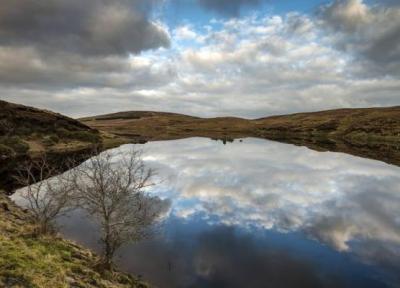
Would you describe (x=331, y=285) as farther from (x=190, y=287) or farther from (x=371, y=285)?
(x=190, y=287)

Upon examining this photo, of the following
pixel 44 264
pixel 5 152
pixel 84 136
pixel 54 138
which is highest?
pixel 54 138

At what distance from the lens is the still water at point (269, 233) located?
84.2 feet

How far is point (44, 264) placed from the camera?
1931 centimetres

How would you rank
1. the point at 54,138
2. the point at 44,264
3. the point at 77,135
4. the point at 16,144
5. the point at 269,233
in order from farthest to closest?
1. the point at 77,135
2. the point at 54,138
3. the point at 16,144
4. the point at 269,233
5. the point at 44,264

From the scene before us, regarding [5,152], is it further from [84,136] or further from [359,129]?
[359,129]

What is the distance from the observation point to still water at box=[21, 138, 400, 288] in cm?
2566

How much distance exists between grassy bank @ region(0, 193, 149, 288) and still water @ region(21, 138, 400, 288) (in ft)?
10.7

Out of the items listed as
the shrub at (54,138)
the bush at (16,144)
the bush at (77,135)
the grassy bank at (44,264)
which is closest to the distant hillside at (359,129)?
the bush at (77,135)

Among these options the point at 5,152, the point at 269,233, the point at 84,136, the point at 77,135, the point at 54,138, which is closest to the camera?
the point at 269,233

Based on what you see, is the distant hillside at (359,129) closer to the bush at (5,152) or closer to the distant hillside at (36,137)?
the distant hillside at (36,137)

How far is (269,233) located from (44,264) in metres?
20.0

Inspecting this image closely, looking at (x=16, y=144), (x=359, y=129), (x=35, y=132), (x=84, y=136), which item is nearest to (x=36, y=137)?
(x=35, y=132)

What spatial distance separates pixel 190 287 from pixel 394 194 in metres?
37.8

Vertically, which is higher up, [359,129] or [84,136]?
[359,129]
